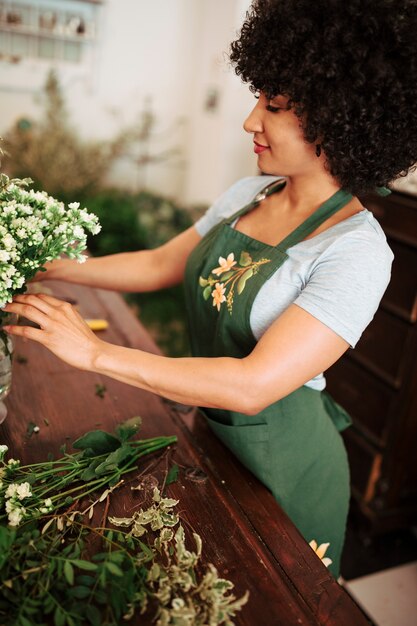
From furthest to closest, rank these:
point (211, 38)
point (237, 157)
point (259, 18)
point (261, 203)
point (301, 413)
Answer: point (211, 38) < point (237, 157) < point (261, 203) < point (301, 413) < point (259, 18)

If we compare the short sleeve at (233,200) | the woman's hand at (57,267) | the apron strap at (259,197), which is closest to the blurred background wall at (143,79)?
the short sleeve at (233,200)

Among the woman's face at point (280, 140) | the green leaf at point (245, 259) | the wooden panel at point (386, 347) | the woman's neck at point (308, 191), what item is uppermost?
the woman's face at point (280, 140)

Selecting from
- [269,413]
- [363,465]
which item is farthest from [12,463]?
[363,465]

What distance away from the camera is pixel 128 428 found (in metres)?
1.25

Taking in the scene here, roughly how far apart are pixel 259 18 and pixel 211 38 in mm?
4151

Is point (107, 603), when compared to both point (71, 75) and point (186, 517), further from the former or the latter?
point (71, 75)

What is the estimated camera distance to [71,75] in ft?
16.7

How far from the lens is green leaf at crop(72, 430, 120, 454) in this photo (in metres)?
1.18

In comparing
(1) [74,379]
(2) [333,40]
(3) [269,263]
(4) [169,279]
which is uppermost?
(2) [333,40]

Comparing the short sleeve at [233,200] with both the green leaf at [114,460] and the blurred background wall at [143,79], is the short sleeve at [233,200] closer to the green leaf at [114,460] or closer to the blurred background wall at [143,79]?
the green leaf at [114,460]

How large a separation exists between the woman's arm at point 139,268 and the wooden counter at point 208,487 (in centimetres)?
17

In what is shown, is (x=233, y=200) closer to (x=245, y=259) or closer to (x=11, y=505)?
(x=245, y=259)

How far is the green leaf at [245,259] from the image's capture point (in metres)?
1.41

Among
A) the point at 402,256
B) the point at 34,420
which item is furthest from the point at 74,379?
the point at 402,256
